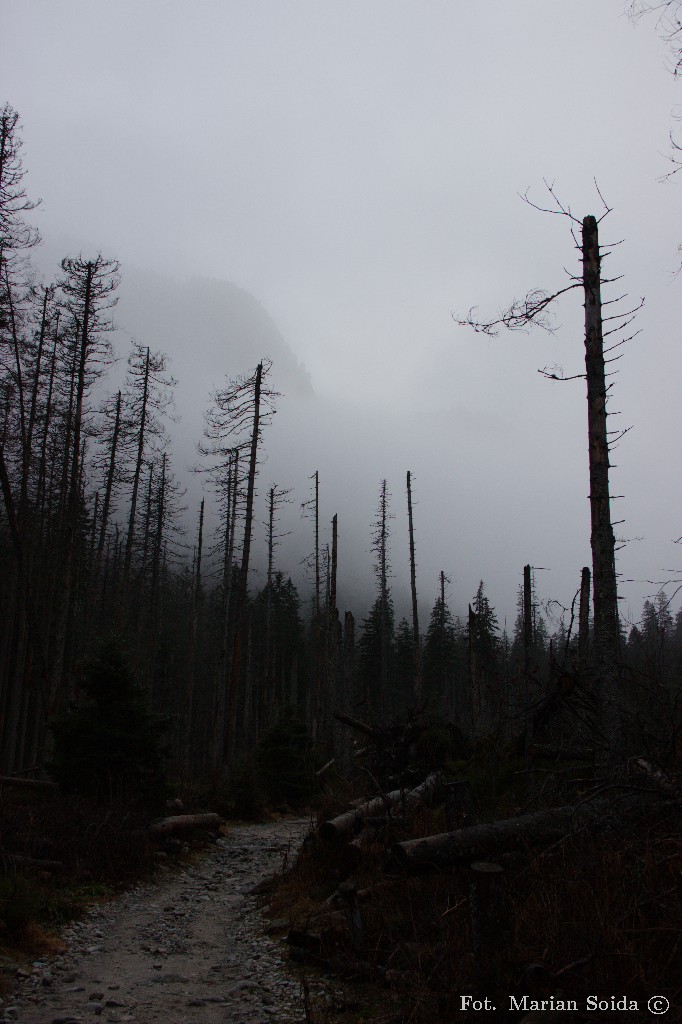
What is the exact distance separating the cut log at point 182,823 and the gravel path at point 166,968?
1303 mm

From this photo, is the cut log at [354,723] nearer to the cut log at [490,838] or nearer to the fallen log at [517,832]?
the fallen log at [517,832]

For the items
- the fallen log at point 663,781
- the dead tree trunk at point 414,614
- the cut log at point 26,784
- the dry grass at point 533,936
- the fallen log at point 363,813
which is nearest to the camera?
the dry grass at point 533,936

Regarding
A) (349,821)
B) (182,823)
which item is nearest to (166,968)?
(349,821)

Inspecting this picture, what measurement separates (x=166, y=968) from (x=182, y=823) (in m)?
5.54

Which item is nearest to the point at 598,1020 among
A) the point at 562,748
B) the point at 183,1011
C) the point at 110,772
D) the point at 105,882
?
the point at 183,1011

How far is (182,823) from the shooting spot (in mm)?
11164

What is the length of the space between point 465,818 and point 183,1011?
2768 mm

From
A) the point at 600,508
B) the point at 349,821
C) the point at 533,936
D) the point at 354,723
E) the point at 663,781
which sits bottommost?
the point at 349,821

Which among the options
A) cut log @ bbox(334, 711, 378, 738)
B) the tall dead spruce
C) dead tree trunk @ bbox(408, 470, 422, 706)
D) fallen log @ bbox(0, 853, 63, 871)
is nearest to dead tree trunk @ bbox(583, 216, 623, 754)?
the tall dead spruce

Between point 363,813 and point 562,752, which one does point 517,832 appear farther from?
point 562,752

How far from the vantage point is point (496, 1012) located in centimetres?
396

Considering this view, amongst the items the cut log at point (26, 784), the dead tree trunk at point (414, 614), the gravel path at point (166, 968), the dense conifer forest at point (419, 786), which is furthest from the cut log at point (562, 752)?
the dead tree trunk at point (414, 614)

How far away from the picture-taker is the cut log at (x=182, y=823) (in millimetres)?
10414

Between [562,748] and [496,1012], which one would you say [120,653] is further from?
[496,1012]
